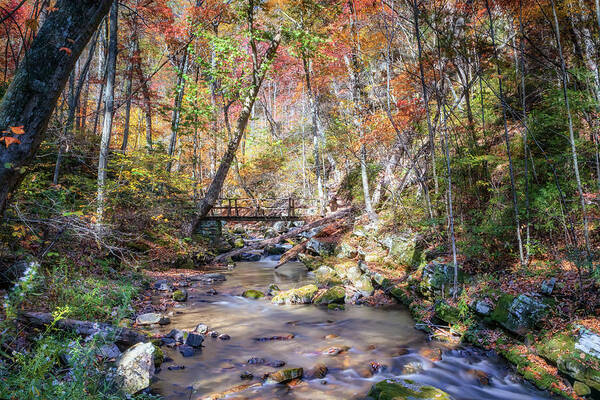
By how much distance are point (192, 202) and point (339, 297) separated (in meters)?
8.81

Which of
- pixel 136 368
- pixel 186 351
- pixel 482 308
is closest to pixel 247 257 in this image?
pixel 186 351

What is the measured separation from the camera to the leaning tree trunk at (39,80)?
2.51 meters

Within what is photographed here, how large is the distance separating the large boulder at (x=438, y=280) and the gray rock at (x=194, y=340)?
553 centimetres

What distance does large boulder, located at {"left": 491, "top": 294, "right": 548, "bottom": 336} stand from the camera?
5.51m

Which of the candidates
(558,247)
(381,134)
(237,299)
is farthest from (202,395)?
(381,134)

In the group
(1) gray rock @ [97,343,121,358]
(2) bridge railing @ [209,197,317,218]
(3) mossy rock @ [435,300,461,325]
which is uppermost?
(2) bridge railing @ [209,197,317,218]

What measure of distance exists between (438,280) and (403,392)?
416 cm

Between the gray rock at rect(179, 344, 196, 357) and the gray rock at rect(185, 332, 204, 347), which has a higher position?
the gray rock at rect(185, 332, 204, 347)

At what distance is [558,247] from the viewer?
6.68 meters

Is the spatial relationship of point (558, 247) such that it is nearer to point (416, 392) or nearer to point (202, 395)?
point (416, 392)

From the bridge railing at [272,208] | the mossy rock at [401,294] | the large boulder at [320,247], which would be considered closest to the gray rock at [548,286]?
the mossy rock at [401,294]

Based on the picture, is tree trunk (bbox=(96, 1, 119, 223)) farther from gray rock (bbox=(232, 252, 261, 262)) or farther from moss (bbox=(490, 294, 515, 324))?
moss (bbox=(490, 294, 515, 324))

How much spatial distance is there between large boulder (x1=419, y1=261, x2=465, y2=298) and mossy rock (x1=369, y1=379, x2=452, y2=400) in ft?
11.6

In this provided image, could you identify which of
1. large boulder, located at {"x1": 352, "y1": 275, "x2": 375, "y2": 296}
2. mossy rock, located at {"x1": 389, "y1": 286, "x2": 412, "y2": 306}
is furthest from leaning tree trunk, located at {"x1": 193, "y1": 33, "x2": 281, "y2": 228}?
mossy rock, located at {"x1": 389, "y1": 286, "x2": 412, "y2": 306}
